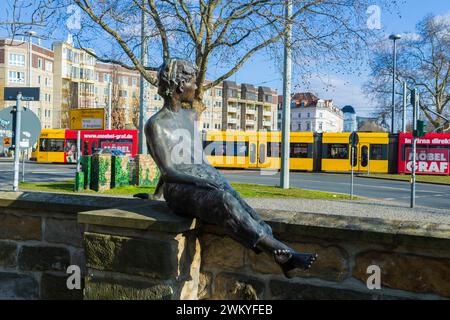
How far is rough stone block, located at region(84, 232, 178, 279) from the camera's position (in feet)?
9.20

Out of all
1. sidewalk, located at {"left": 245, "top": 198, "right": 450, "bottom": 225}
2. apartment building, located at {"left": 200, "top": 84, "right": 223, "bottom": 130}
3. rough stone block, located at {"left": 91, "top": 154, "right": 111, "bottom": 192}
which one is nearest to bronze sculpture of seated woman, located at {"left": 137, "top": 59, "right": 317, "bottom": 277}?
sidewalk, located at {"left": 245, "top": 198, "right": 450, "bottom": 225}

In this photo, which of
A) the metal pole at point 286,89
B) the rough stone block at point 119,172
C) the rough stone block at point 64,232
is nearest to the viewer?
the rough stone block at point 64,232

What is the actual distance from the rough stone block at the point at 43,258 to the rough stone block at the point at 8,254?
62 millimetres

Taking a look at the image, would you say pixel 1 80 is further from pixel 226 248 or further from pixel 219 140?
pixel 226 248

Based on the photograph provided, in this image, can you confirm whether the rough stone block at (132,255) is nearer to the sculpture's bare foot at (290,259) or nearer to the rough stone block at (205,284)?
the rough stone block at (205,284)

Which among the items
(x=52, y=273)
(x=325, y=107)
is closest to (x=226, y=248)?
(x=52, y=273)

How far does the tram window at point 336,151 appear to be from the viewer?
34688 millimetres

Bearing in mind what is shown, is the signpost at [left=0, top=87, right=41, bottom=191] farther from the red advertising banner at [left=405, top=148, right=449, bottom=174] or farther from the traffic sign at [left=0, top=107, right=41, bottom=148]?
the red advertising banner at [left=405, top=148, right=449, bottom=174]

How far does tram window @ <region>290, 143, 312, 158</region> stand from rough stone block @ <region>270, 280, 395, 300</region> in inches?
1309

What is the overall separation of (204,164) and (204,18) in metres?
13.7

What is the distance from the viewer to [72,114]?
68.5 feet

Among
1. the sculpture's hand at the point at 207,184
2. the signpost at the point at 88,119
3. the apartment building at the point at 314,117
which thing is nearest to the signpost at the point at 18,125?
the sculpture's hand at the point at 207,184

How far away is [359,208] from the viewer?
14516mm
